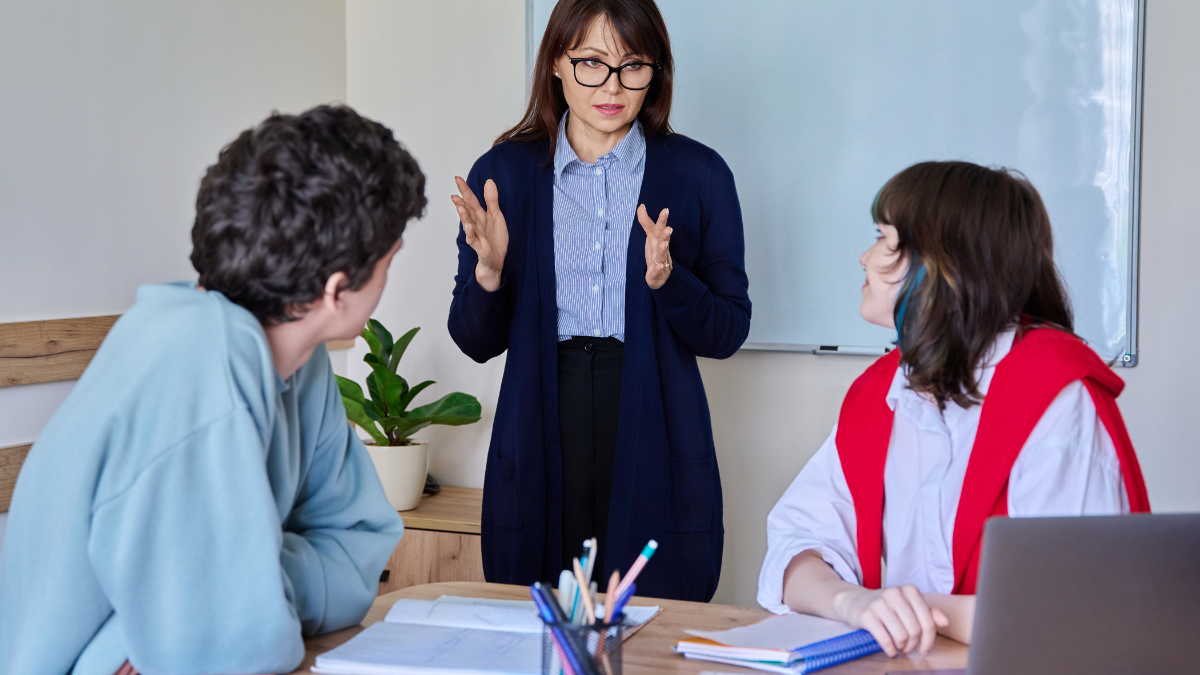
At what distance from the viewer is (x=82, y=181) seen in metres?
2.18

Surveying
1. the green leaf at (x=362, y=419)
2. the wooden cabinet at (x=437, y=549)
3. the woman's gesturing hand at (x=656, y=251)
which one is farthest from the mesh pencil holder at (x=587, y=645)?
the green leaf at (x=362, y=419)

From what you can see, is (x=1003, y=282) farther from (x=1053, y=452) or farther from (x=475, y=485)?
(x=475, y=485)

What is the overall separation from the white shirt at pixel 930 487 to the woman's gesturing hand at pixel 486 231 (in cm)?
74

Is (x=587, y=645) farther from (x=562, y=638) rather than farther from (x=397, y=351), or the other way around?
(x=397, y=351)

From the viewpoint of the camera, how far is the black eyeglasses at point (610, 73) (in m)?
1.82

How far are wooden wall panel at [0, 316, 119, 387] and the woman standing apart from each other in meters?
0.96

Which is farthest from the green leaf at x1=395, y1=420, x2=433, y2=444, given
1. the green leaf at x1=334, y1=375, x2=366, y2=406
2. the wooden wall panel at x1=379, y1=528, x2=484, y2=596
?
the wooden wall panel at x1=379, y1=528, x2=484, y2=596

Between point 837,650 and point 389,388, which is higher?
point 389,388

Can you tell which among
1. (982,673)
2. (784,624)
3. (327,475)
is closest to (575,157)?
(327,475)

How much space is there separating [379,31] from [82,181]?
49.7 inches

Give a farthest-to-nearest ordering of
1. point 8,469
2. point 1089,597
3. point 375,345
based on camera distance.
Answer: point 375,345, point 8,469, point 1089,597

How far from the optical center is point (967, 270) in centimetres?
115

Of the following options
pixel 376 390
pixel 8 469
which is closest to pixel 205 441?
pixel 8 469

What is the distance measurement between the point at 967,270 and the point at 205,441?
0.90m
